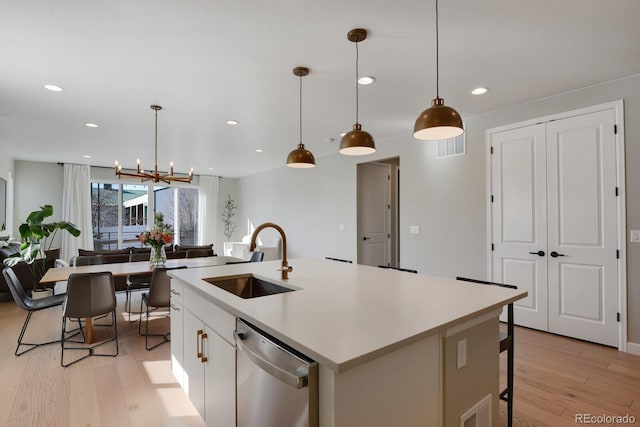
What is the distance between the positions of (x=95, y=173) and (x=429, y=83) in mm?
8345

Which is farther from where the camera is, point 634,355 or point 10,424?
point 634,355

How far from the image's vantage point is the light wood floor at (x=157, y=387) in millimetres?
2117

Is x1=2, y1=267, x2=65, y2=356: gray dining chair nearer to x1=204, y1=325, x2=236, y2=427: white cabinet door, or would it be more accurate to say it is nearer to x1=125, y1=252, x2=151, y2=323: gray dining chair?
x1=125, y1=252, x2=151, y2=323: gray dining chair

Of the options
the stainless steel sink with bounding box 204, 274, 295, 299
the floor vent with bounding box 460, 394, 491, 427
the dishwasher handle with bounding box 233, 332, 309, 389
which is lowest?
the floor vent with bounding box 460, 394, 491, 427

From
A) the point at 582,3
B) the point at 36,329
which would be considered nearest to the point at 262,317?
the point at 582,3

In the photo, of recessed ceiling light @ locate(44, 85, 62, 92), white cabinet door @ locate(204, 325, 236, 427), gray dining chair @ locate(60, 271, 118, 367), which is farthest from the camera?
recessed ceiling light @ locate(44, 85, 62, 92)

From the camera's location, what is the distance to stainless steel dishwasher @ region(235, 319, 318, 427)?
1062 mm

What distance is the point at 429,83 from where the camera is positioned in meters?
3.09

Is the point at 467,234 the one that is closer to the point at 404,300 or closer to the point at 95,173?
the point at 404,300

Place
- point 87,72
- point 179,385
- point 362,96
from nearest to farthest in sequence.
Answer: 1. point 179,385
2. point 87,72
3. point 362,96

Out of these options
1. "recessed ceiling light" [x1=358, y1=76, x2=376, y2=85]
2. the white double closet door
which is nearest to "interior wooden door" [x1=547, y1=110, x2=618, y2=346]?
the white double closet door

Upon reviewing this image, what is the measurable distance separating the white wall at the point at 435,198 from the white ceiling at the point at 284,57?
0.25 m

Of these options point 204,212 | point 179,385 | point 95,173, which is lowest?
point 179,385

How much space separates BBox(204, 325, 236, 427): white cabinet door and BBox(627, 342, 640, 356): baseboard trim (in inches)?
144
